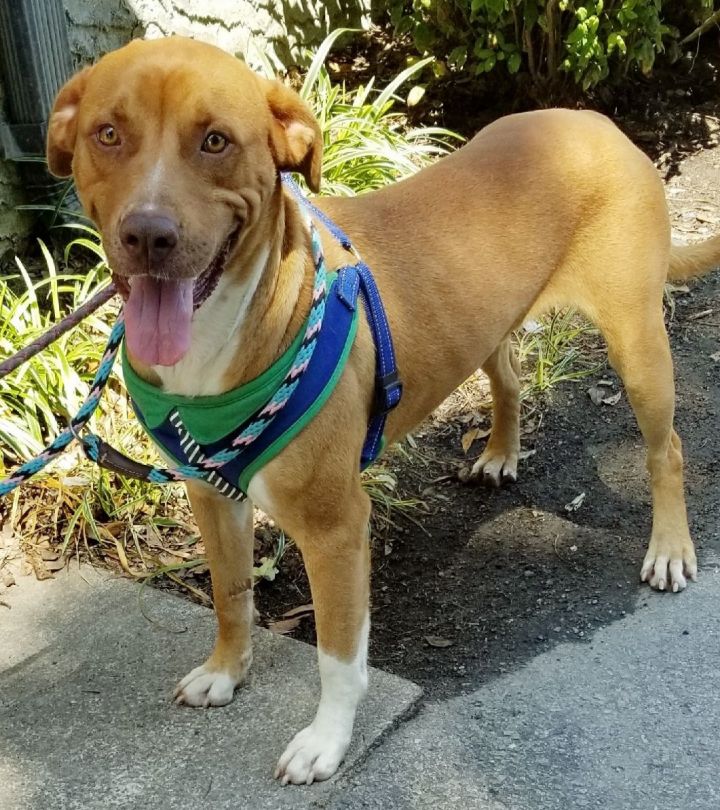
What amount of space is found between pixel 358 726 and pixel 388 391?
953 mm

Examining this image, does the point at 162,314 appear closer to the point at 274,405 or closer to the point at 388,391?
the point at 274,405

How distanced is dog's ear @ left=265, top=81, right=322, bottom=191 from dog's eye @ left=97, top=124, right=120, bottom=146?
1.24 feet

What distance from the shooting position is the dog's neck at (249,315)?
7.89ft

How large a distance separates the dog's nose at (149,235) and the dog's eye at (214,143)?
0.24 metres

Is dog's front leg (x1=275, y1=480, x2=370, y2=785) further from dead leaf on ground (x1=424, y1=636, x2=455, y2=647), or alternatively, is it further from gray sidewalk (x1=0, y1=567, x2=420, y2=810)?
dead leaf on ground (x1=424, y1=636, x2=455, y2=647)

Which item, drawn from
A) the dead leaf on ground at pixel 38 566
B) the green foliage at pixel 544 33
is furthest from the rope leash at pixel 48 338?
the green foliage at pixel 544 33

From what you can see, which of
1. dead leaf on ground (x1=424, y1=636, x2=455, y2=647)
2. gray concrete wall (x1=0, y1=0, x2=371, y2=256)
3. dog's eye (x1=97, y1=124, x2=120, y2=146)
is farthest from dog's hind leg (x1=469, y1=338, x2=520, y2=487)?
gray concrete wall (x1=0, y1=0, x2=371, y2=256)

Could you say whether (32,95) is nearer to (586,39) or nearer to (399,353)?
(399,353)

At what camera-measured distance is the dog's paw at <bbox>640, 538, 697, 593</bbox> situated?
12.0 feet

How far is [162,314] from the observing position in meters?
2.26

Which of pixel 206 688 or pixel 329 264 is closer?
pixel 329 264

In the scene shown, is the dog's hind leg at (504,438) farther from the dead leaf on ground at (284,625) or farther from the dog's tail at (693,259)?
the dead leaf on ground at (284,625)

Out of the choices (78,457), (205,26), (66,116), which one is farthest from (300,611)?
(205,26)

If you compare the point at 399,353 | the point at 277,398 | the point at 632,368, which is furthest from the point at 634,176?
the point at 277,398
